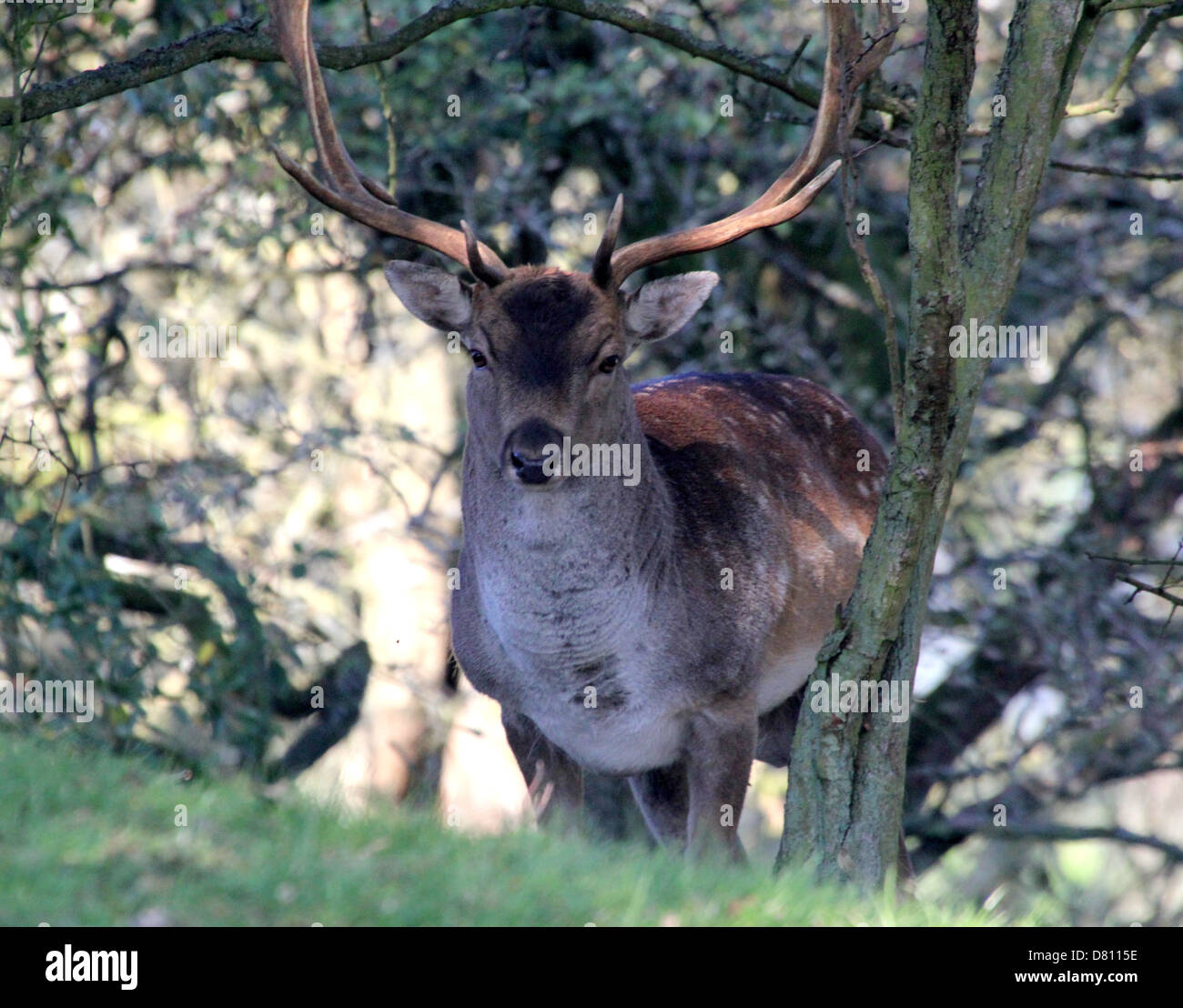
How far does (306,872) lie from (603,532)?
2089 millimetres

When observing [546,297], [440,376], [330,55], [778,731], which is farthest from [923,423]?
[440,376]

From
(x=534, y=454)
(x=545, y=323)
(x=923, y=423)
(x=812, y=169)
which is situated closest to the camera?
(x=923, y=423)

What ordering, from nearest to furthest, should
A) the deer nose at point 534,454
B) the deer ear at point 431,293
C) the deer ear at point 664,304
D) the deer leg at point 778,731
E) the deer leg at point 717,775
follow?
the deer nose at point 534,454
the deer leg at point 717,775
the deer ear at point 431,293
the deer ear at point 664,304
the deer leg at point 778,731

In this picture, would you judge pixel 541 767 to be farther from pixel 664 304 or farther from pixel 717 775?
pixel 664 304

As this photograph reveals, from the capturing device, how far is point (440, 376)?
11.6 metres

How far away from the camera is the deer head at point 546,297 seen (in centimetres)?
561

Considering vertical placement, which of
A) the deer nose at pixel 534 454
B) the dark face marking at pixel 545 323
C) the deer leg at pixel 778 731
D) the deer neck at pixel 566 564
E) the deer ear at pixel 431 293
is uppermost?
the deer ear at pixel 431 293

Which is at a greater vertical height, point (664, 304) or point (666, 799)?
point (664, 304)

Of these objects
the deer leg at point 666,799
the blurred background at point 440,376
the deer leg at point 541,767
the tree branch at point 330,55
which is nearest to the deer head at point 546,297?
the tree branch at point 330,55

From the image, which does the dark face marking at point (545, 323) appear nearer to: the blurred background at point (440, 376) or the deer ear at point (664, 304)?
the deer ear at point (664, 304)

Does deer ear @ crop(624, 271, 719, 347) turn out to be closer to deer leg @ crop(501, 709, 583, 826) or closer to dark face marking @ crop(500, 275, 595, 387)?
dark face marking @ crop(500, 275, 595, 387)

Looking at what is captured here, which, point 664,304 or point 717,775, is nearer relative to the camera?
point 717,775
